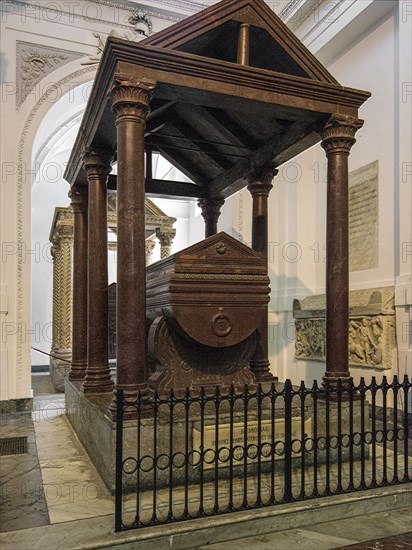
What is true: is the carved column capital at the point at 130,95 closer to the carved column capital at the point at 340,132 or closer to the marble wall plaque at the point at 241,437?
the carved column capital at the point at 340,132

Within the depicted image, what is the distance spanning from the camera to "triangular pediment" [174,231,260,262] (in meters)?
3.42

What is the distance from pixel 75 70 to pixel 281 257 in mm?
3938

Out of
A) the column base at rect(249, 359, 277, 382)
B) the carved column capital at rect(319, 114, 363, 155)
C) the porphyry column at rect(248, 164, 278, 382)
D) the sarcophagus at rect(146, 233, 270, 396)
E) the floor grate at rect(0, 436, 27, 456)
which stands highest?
the carved column capital at rect(319, 114, 363, 155)

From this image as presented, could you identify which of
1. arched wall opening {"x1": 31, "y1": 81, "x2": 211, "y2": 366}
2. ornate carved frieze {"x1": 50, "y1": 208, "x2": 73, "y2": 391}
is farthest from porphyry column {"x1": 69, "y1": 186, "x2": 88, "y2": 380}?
arched wall opening {"x1": 31, "y1": 81, "x2": 211, "y2": 366}

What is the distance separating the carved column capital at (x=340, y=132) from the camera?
138 inches

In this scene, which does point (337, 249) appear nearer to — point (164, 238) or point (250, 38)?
point (250, 38)

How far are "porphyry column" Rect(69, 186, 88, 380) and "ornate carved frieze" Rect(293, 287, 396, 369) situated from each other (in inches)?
119

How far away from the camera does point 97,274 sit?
158 inches

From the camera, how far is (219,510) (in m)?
2.54

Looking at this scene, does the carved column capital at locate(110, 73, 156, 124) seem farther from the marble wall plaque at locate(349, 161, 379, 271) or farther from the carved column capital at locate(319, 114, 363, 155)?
Result: the marble wall plaque at locate(349, 161, 379, 271)

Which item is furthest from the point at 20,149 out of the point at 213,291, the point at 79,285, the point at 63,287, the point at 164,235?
the point at 213,291

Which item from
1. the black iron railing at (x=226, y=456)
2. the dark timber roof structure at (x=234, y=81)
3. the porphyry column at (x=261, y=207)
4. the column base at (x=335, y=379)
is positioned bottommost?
the black iron railing at (x=226, y=456)

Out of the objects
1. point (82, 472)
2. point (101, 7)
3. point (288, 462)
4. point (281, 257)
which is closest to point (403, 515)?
point (288, 462)

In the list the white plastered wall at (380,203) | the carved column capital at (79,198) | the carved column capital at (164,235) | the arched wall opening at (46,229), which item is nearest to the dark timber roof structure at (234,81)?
the carved column capital at (79,198)
